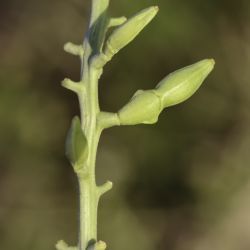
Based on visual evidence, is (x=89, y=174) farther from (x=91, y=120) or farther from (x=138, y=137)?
(x=138, y=137)

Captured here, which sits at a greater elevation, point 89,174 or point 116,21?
point 116,21

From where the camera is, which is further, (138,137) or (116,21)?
(138,137)

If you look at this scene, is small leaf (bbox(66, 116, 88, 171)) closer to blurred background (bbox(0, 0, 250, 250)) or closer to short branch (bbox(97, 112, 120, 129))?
short branch (bbox(97, 112, 120, 129))

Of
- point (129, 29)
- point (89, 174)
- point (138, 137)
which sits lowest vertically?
point (89, 174)

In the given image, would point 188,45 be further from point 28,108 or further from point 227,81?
point 28,108

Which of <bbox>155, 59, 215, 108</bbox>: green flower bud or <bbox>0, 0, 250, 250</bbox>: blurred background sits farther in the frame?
<bbox>0, 0, 250, 250</bbox>: blurred background

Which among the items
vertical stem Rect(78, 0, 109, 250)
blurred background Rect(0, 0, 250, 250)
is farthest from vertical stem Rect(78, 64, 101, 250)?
blurred background Rect(0, 0, 250, 250)

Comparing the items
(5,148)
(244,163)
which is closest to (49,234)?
(5,148)

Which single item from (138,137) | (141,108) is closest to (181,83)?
(141,108)
